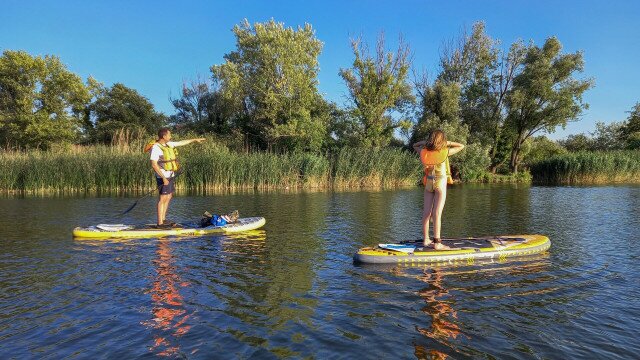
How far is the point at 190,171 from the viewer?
26156mm

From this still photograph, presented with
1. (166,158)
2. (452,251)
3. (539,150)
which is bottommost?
(452,251)

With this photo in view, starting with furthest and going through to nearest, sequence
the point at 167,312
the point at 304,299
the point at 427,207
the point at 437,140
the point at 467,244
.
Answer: the point at 467,244
the point at 427,207
the point at 437,140
the point at 304,299
the point at 167,312

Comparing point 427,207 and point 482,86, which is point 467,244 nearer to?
point 427,207

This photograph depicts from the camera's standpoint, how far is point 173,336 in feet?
16.3

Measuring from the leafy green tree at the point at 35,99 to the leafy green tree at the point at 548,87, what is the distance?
1458 inches

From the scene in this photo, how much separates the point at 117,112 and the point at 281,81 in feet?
57.1

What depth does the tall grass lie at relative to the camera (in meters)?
25.1

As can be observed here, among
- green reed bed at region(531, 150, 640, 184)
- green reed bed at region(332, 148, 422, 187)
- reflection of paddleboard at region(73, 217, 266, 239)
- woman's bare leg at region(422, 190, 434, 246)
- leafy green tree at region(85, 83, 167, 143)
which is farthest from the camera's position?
leafy green tree at region(85, 83, 167, 143)

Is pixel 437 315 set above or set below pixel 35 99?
below

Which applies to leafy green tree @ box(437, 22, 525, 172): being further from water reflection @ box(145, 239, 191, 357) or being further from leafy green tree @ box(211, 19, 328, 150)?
water reflection @ box(145, 239, 191, 357)

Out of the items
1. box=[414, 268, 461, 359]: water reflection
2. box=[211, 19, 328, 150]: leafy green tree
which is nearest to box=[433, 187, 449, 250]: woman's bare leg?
box=[414, 268, 461, 359]: water reflection

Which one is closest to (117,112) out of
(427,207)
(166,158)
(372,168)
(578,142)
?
(372,168)

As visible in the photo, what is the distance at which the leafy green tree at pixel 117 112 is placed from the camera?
140 ft

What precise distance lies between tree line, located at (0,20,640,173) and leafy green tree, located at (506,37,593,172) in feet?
0.28
